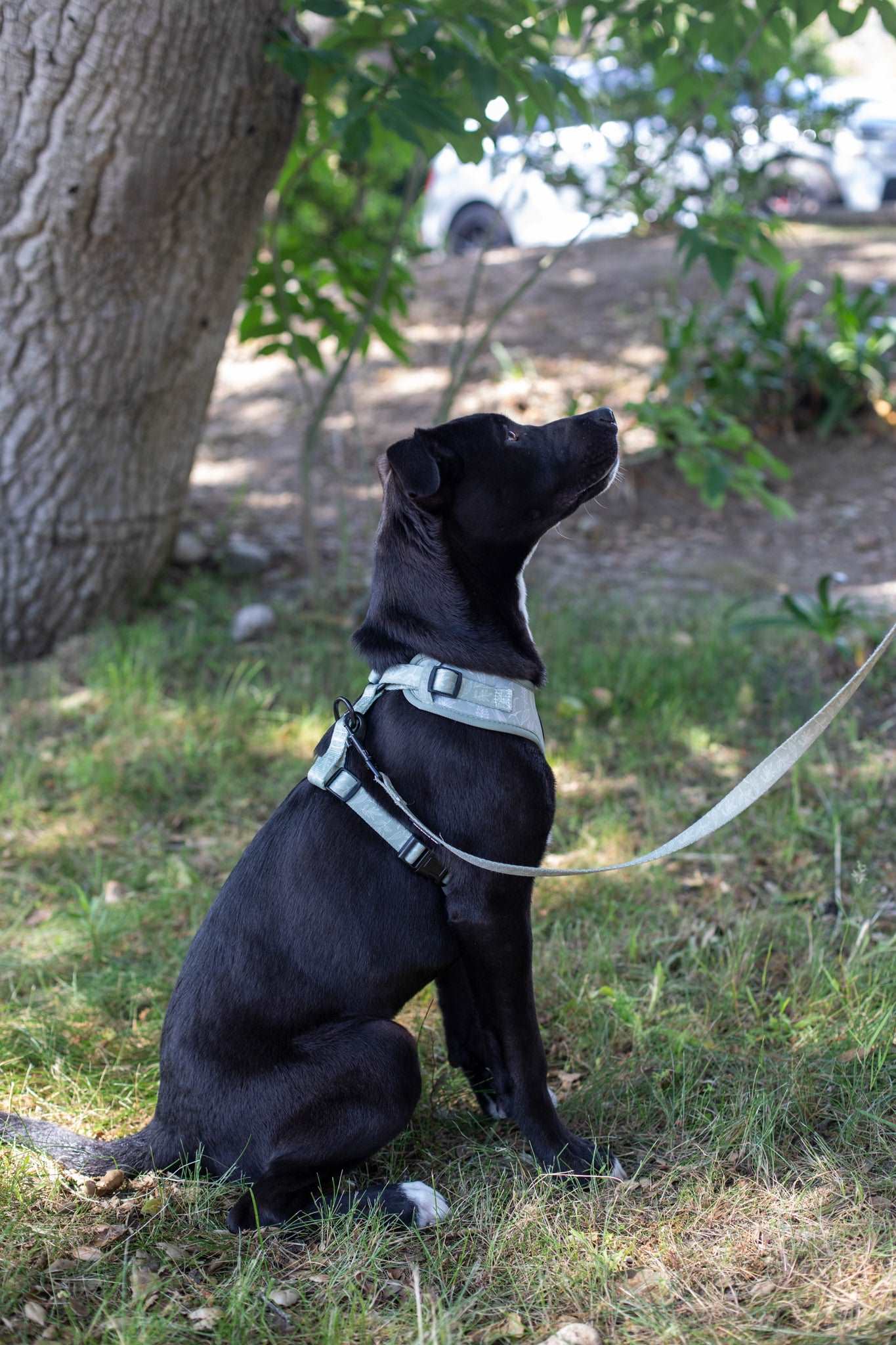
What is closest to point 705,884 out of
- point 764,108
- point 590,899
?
point 590,899

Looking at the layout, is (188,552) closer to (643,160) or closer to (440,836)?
(440,836)

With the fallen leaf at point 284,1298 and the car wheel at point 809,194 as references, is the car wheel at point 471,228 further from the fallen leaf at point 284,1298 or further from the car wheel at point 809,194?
the fallen leaf at point 284,1298

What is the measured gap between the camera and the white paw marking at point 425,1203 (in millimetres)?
2193

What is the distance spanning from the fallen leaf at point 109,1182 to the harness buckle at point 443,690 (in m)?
1.16

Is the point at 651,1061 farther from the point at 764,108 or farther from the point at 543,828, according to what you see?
the point at 764,108

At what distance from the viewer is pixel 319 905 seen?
223cm

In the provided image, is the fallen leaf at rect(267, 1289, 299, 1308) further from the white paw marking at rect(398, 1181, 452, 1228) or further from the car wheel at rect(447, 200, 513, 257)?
the car wheel at rect(447, 200, 513, 257)

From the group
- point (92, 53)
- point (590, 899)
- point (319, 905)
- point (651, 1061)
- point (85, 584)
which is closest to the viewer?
point (319, 905)

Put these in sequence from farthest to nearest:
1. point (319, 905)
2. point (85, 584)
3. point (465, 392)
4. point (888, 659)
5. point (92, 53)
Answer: point (465, 392) → point (85, 584) → point (888, 659) → point (92, 53) → point (319, 905)

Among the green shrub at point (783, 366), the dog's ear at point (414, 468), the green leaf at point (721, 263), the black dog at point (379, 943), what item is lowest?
the black dog at point (379, 943)

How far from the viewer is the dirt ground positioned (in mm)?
5941

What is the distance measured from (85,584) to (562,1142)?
357 cm

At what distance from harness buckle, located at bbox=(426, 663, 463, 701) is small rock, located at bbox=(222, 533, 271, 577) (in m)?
3.65

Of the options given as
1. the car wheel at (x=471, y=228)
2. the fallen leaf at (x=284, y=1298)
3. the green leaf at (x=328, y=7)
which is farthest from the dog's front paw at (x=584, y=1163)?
the car wheel at (x=471, y=228)
